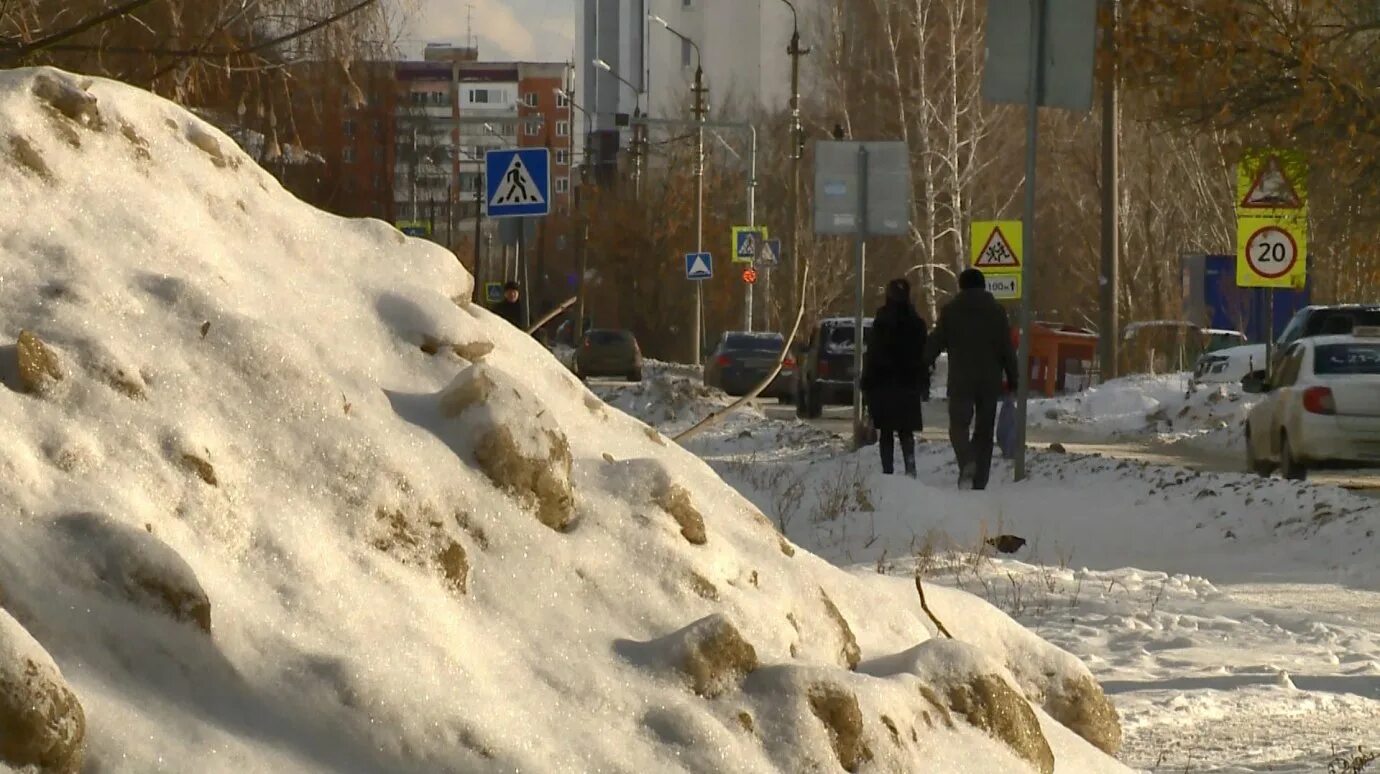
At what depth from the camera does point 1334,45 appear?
59.9 ft

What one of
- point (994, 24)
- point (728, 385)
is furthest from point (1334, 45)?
point (728, 385)

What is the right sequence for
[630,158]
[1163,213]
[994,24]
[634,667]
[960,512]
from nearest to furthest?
[634,667] → [960,512] → [994,24] → [1163,213] → [630,158]

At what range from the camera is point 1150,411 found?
33938 millimetres

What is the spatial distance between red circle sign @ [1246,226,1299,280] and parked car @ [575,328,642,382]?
30612mm

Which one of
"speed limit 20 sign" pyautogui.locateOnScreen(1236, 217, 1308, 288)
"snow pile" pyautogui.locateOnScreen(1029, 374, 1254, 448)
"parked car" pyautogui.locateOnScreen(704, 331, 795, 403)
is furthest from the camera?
"parked car" pyautogui.locateOnScreen(704, 331, 795, 403)

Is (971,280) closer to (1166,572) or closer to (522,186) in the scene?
(1166,572)

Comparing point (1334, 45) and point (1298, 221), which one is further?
point (1298, 221)

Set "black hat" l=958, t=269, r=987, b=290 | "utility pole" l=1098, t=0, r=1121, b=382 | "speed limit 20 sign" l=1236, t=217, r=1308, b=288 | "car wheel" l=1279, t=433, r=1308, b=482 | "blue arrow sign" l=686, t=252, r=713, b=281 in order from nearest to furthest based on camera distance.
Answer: "black hat" l=958, t=269, r=987, b=290 < "car wheel" l=1279, t=433, r=1308, b=482 < "speed limit 20 sign" l=1236, t=217, r=1308, b=288 < "utility pole" l=1098, t=0, r=1121, b=382 < "blue arrow sign" l=686, t=252, r=713, b=281

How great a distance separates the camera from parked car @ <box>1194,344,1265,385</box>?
35.8 metres

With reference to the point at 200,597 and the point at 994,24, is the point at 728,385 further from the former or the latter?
the point at 200,597

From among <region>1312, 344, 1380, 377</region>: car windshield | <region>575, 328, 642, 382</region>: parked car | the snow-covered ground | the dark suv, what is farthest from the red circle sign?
<region>575, 328, 642, 382</region>: parked car

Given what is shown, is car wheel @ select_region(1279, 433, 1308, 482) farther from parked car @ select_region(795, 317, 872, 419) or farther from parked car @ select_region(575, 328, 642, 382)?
parked car @ select_region(575, 328, 642, 382)

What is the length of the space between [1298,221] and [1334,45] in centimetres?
437

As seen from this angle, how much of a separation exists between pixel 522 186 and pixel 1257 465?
305 inches
